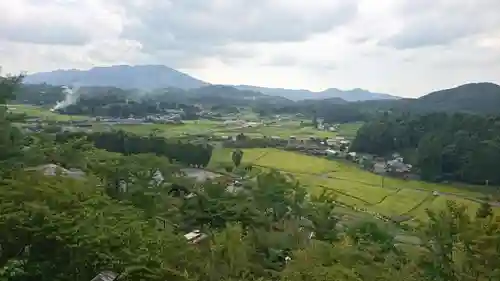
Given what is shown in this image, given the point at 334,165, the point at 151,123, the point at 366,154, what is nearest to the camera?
the point at 334,165

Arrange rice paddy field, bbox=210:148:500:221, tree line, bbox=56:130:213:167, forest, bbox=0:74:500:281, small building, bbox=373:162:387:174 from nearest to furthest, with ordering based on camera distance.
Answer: forest, bbox=0:74:500:281 < rice paddy field, bbox=210:148:500:221 < tree line, bbox=56:130:213:167 < small building, bbox=373:162:387:174

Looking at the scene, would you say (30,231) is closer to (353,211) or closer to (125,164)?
(125,164)

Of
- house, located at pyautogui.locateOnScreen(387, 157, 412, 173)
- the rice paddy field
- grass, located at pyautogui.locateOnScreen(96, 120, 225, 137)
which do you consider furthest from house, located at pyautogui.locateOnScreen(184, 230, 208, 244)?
grass, located at pyautogui.locateOnScreen(96, 120, 225, 137)

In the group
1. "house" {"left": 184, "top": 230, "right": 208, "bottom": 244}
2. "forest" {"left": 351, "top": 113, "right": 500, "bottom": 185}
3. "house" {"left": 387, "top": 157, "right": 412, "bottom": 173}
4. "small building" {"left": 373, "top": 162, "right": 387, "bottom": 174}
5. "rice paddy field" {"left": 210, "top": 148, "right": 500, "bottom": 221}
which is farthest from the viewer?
"house" {"left": 387, "top": 157, "right": 412, "bottom": 173}

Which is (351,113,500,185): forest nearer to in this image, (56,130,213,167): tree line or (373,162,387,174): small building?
(373,162,387,174): small building

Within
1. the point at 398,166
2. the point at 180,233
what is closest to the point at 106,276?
the point at 180,233

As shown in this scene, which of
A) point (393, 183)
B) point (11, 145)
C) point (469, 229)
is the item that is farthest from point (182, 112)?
point (469, 229)

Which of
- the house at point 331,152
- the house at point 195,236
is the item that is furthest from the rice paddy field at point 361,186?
the house at point 195,236
